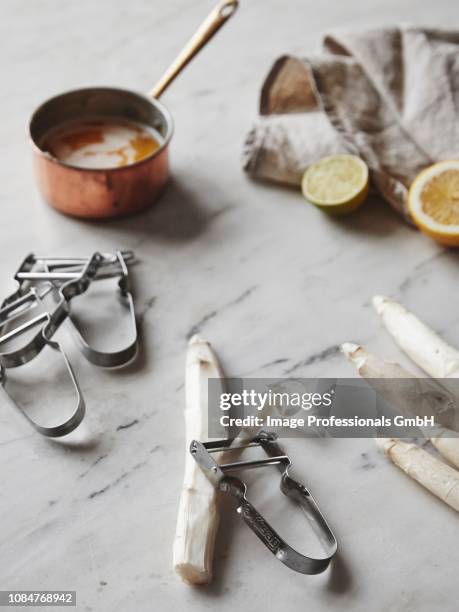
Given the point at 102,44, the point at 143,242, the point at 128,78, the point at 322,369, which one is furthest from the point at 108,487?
the point at 102,44

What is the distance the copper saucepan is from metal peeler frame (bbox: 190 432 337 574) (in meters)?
0.44

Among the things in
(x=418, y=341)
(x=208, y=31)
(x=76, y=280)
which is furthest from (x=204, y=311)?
(x=208, y=31)

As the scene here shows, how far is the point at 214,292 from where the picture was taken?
1.08m

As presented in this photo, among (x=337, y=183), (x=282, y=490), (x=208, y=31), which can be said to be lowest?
(x=282, y=490)

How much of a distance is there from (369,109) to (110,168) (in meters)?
0.44

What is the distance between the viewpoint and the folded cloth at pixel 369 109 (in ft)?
3.94

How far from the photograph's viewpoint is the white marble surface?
0.78 meters

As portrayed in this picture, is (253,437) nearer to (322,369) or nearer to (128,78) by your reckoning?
(322,369)

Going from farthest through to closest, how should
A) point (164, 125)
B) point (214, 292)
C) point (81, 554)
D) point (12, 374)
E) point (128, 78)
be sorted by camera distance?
point (128, 78), point (164, 125), point (214, 292), point (12, 374), point (81, 554)

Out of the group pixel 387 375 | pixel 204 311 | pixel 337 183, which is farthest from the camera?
pixel 337 183

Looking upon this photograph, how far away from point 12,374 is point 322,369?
38 centimetres

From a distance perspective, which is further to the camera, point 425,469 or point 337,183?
point 337,183

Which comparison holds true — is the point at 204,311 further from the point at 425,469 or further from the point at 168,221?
the point at 425,469

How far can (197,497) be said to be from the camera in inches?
32.0
